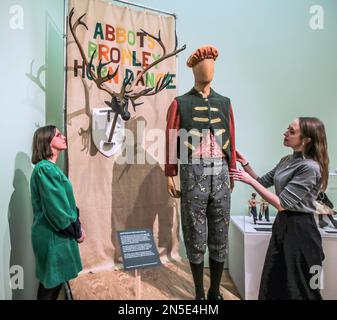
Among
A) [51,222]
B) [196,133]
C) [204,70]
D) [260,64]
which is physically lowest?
[51,222]

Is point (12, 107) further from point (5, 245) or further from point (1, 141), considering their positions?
point (5, 245)

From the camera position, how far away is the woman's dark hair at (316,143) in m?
1.69

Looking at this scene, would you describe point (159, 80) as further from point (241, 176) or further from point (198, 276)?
point (198, 276)

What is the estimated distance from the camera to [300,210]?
1726 mm

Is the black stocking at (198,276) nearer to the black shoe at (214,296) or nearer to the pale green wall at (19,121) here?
the black shoe at (214,296)

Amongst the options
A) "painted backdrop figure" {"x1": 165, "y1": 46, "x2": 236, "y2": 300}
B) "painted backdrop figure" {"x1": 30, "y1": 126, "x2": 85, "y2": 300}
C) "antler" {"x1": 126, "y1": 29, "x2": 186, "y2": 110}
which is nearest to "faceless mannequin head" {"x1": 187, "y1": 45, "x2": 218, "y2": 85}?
"painted backdrop figure" {"x1": 165, "y1": 46, "x2": 236, "y2": 300}

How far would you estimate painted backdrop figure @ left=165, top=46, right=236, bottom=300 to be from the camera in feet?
6.54

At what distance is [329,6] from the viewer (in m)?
2.70

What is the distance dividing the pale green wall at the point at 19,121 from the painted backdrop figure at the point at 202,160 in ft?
3.31

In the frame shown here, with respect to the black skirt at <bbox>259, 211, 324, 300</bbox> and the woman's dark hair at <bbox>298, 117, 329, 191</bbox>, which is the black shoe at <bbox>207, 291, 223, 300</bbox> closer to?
the black skirt at <bbox>259, 211, 324, 300</bbox>

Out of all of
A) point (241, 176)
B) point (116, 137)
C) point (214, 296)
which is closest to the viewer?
point (241, 176)

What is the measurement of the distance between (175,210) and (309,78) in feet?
6.05

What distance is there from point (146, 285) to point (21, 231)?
3.62ft

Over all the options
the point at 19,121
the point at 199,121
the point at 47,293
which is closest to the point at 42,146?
the point at 19,121
